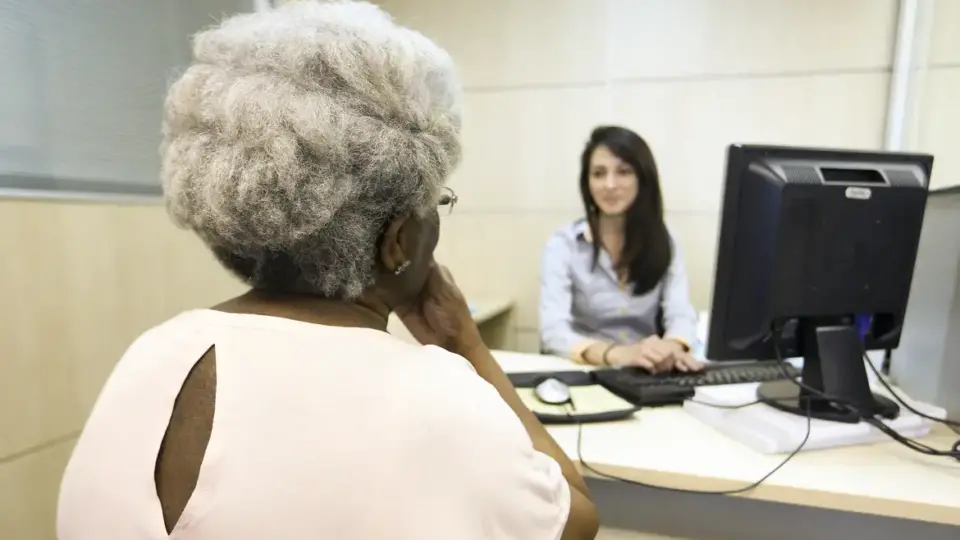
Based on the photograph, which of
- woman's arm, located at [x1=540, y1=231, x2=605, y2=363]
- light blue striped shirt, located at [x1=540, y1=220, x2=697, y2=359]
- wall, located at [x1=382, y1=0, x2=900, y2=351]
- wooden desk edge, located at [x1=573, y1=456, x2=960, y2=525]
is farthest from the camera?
wall, located at [x1=382, y1=0, x2=900, y2=351]

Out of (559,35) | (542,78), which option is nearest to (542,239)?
(542,78)

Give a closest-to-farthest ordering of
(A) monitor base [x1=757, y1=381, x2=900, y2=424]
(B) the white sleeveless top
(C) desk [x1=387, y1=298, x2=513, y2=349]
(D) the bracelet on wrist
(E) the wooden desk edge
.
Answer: (B) the white sleeveless top, (E) the wooden desk edge, (A) monitor base [x1=757, y1=381, x2=900, y2=424], (D) the bracelet on wrist, (C) desk [x1=387, y1=298, x2=513, y2=349]

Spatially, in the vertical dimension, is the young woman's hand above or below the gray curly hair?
below

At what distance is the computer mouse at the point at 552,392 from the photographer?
1252 millimetres

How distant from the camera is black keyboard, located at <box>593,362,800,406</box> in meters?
1.30

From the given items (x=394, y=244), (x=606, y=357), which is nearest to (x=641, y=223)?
(x=606, y=357)

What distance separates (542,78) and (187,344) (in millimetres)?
2466

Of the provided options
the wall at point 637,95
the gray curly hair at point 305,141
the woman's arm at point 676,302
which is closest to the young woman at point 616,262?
the woman's arm at point 676,302

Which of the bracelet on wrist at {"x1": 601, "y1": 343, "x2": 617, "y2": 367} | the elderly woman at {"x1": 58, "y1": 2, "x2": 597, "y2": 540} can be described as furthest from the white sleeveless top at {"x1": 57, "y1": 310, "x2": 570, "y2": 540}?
the bracelet on wrist at {"x1": 601, "y1": 343, "x2": 617, "y2": 367}

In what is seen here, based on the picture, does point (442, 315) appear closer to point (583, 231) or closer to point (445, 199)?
point (445, 199)

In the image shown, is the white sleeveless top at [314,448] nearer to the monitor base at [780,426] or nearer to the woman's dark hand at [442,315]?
the woman's dark hand at [442,315]

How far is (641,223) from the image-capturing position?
243 cm

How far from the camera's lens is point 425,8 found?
3014mm

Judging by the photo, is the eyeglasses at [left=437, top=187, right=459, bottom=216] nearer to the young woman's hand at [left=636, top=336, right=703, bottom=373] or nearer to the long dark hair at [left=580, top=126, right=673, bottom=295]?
the young woman's hand at [left=636, top=336, right=703, bottom=373]
